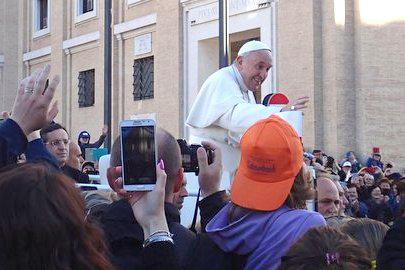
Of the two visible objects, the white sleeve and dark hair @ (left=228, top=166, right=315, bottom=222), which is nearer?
dark hair @ (left=228, top=166, right=315, bottom=222)

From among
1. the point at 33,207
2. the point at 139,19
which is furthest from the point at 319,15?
the point at 33,207

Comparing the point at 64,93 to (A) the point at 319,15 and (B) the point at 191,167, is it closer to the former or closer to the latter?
(A) the point at 319,15

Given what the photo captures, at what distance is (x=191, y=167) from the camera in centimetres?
388

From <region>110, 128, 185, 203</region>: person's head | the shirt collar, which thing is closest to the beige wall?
the shirt collar

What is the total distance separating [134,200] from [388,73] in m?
18.5

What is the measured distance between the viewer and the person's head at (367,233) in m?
3.55

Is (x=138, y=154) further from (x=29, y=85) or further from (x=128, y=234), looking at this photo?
(x=29, y=85)

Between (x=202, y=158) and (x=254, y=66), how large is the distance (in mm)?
2278

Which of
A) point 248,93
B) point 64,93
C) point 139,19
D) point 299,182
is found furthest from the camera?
point 64,93

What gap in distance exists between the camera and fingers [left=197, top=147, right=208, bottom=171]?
11.9ft

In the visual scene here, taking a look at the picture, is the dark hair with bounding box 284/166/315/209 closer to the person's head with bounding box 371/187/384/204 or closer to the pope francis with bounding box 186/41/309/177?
the pope francis with bounding box 186/41/309/177

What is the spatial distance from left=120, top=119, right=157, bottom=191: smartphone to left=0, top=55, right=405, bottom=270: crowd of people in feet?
0.12

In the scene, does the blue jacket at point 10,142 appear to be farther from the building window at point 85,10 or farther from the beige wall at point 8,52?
the beige wall at point 8,52

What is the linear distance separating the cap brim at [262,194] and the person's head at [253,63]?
2547mm
